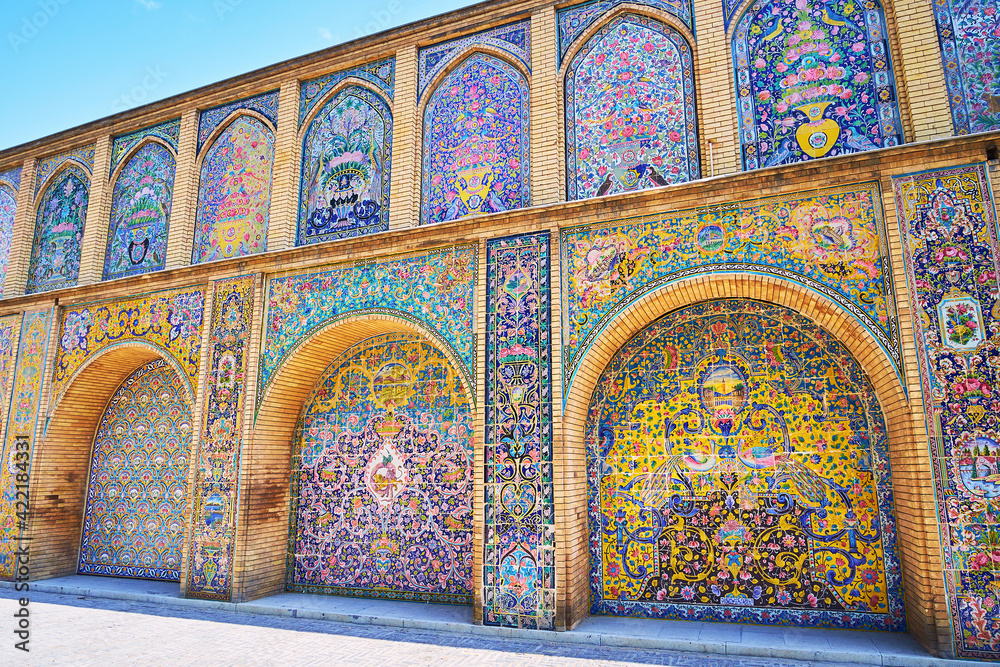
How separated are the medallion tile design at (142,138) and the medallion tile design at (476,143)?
A: 157 inches

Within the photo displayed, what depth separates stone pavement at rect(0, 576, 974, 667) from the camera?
5.07 meters

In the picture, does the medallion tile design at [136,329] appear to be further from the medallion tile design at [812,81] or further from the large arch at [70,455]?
the medallion tile design at [812,81]

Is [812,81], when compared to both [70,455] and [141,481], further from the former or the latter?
[70,455]

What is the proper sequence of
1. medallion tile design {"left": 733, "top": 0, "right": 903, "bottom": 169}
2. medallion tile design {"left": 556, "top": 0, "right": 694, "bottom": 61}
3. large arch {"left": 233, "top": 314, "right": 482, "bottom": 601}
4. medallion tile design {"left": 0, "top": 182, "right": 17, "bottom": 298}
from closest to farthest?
medallion tile design {"left": 733, "top": 0, "right": 903, "bottom": 169}, medallion tile design {"left": 556, "top": 0, "right": 694, "bottom": 61}, large arch {"left": 233, "top": 314, "right": 482, "bottom": 601}, medallion tile design {"left": 0, "top": 182, "right": 17, "bottom": 298}

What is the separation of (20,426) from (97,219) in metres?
3.06

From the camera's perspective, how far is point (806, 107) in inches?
235

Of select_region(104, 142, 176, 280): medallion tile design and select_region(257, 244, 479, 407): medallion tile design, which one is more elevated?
select_region(104, 142, 176, 280): medallion tile design

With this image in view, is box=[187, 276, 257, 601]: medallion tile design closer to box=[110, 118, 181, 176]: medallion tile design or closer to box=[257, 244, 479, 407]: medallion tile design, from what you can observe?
box=[257, 244, 479, 407]: medallion tile design

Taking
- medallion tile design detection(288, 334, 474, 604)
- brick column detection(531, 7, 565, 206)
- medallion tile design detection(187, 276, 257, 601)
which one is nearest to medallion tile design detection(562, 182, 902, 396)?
brick column detection(531, 7, 565, 206)

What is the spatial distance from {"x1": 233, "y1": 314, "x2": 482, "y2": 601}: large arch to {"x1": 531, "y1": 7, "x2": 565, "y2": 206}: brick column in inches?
78.7

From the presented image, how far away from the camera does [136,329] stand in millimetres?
8367

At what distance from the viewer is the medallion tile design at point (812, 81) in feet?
19.0

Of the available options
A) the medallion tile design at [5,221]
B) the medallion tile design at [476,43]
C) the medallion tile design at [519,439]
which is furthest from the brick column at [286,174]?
the medallion tile design at [5,221]

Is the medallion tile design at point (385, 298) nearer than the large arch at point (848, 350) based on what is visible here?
No
